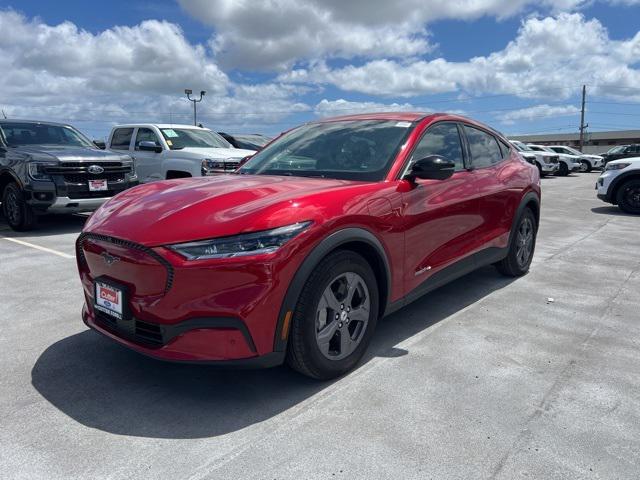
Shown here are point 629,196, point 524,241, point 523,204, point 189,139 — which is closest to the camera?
point 523,204

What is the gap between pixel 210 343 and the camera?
2.49 meters

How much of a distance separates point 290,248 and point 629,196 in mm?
10731

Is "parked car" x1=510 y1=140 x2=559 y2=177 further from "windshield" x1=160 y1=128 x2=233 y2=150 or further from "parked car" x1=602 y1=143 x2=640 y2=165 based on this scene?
"windshield" x1=160 y1=128 x2=233 y2=150

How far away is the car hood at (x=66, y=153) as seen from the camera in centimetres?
750

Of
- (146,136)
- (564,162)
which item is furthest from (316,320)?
(564,162)

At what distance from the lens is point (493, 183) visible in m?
4.57

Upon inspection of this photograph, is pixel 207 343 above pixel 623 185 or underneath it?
underneath

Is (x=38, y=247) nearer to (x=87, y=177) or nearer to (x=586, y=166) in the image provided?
(x=87, y=177)

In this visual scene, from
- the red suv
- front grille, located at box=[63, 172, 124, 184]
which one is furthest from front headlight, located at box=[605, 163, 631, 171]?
front grille, located at box=[63, 172, 124, 184]

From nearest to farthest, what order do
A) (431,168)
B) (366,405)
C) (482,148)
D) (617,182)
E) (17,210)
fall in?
1. (366,405)
2. (431,168)
3. (482,148)
4. (17,210)
5. (617,182)

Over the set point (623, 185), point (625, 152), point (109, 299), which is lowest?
point (109, 299)

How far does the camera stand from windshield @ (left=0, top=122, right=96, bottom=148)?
8.32m

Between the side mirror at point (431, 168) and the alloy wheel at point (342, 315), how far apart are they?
0.85 m

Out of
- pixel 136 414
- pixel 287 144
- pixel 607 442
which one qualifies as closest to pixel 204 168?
pixel 287 144
